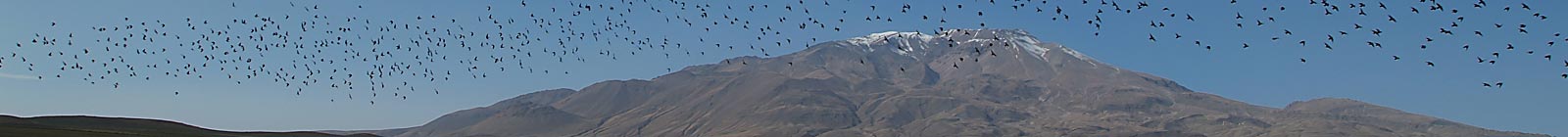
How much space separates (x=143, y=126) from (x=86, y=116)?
1422 centimetres

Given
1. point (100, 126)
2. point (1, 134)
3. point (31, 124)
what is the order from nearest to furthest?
1. point (1, 134)
2. point (31, 124)
3. point (100, 126)

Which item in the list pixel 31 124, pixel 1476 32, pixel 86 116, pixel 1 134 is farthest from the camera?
pixel 86 116

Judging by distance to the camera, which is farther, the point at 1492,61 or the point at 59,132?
the point at 59,132

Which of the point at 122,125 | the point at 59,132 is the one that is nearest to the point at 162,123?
the point at 122,125

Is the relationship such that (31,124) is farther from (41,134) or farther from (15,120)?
(41,134)

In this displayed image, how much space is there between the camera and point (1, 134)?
119938mm

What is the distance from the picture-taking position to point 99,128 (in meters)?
154

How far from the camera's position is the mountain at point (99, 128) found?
5173 inches

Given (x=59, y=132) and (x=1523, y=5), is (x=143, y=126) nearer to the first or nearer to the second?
(x=59, y=132)

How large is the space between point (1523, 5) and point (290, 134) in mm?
146776

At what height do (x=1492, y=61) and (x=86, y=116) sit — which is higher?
(x=86, y=116)

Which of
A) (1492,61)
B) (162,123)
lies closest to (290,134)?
(162,123)

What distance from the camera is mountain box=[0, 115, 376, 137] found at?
5173 inches

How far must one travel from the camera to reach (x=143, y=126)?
15925 cm
